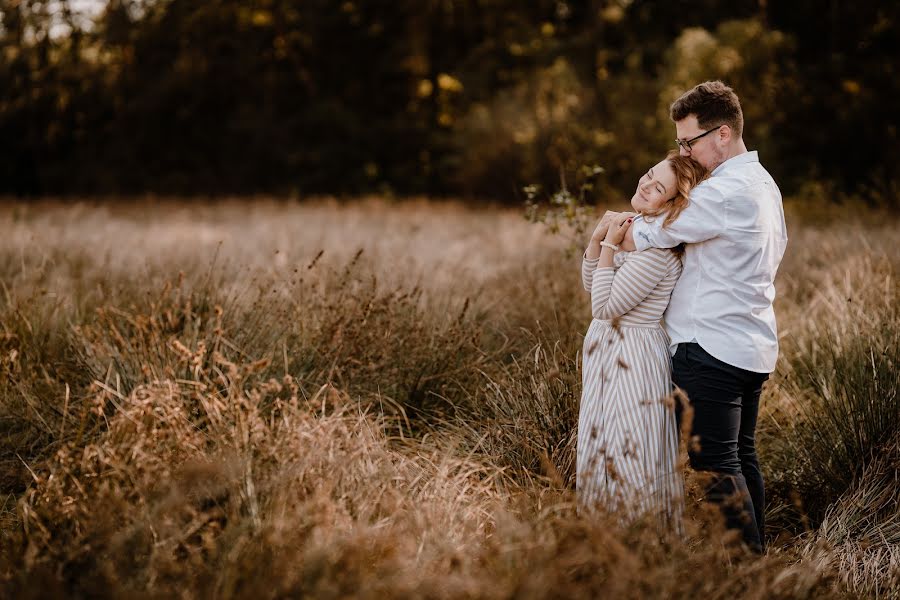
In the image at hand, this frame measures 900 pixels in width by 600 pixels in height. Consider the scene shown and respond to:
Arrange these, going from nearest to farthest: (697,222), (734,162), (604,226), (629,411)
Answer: (697,222) → (734,162) → (629,411) → (604,226)

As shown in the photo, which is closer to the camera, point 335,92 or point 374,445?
point 374,445

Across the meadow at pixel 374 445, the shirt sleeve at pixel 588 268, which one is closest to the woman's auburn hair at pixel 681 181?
the shirt sleeve at pixel 588 268

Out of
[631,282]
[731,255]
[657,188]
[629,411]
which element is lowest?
[629,411]

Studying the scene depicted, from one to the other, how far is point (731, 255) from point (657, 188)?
0.38 meters

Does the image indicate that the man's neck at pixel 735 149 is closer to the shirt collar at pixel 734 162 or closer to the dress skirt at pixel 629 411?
the shirt collar at pixel 734 162

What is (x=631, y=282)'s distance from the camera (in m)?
2.92

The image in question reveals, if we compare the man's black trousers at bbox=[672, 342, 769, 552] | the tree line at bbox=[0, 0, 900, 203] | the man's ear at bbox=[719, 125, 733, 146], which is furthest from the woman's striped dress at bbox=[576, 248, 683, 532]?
the tree line at bbox=[0, 0, 900, 203]

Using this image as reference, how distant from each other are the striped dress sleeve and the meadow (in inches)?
29.4

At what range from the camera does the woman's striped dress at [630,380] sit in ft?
9.61

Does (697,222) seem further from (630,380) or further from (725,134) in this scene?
(630,380)

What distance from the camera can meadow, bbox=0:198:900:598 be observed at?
2383mm

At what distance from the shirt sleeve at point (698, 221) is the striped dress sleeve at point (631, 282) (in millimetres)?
86

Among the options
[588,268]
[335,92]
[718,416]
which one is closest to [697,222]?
[588,268]

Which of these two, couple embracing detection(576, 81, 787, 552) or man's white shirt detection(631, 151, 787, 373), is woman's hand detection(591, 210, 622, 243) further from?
man's white shirt detection(631, 151, 787, 373)
